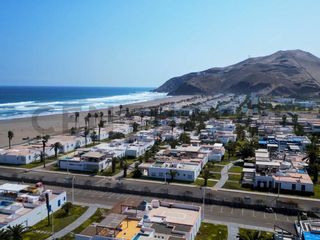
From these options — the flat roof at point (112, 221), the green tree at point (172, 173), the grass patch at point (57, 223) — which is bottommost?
the grass patch at point (57, 223)

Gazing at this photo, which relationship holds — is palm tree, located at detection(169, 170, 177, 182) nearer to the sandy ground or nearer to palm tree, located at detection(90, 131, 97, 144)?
palm tree, located at detection(90, 131, 97, 144)

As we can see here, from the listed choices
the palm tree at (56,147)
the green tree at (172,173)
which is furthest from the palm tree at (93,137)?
the green tree at (172,173)

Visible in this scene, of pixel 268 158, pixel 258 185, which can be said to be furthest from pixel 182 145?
pixel 258 185

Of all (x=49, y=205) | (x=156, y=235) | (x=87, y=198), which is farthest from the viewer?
(x=87, y=198)

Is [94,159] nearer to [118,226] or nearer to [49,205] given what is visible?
[49,205]

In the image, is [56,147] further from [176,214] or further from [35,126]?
[35,126]

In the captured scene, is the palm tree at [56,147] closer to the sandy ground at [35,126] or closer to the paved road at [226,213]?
the sandy ground at [35,126]
